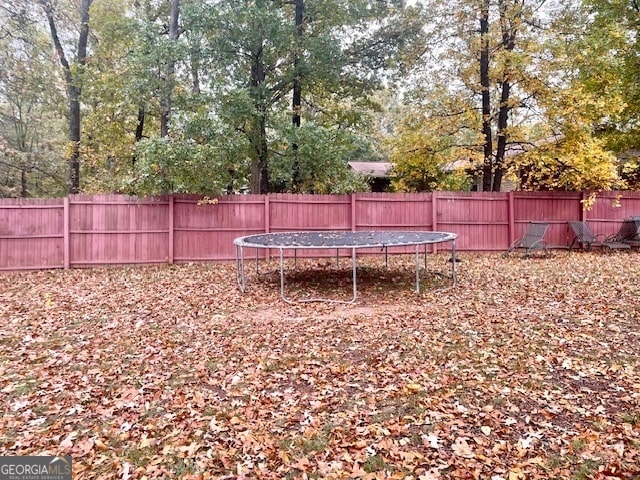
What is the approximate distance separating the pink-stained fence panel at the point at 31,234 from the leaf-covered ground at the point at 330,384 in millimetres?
3052

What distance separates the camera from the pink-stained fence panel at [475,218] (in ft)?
35.4

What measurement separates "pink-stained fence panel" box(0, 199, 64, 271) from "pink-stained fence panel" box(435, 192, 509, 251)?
9060mm

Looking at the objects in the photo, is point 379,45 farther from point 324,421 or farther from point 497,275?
point 324,421

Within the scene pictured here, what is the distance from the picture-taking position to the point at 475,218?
1091cm

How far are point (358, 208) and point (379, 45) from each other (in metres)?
5.66

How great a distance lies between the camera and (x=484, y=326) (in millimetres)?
4613

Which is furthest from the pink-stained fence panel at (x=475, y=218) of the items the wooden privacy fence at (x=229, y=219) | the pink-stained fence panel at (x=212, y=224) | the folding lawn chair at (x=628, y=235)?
the pink-stained fence panel at (x=212, y=224)

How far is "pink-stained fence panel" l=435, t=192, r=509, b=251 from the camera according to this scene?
10.8 m

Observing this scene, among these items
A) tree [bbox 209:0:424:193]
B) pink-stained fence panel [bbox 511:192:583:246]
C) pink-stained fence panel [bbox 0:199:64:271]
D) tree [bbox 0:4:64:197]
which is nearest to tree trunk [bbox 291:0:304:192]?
tree [bbox 209:0:424:193]

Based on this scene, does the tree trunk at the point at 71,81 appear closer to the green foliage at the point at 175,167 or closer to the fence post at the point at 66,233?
the fence post at the point at 66,233

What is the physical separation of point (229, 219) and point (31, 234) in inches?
166

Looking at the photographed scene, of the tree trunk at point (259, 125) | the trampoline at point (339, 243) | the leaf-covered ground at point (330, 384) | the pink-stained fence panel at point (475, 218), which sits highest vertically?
the tree trunk at point (259, 125)

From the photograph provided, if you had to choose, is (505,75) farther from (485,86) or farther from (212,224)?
(212,224)

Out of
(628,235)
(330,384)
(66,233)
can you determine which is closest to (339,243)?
(330,384)
